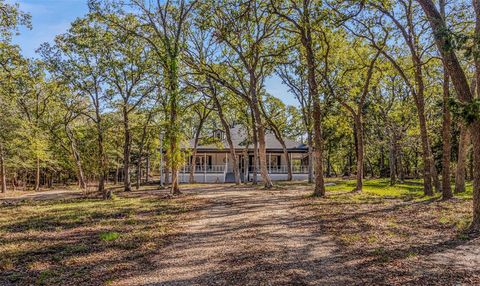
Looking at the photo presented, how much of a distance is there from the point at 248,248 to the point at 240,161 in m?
33.7

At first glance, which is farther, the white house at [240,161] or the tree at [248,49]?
the white house at [240,161]

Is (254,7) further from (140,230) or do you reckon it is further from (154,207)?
(140,230)

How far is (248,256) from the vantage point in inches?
255

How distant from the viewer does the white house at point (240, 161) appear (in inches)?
1443

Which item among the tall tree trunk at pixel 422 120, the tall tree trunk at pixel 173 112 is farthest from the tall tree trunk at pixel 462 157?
the tall tree trunk at pixel 173 112

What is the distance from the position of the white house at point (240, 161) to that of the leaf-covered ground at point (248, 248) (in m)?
23.6

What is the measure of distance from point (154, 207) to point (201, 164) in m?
25.3

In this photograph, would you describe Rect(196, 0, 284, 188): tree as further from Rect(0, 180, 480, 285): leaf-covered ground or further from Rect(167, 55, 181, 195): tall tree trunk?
Rect(0, 180, 480, 285): leaf-covered ground

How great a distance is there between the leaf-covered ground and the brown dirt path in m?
0.02

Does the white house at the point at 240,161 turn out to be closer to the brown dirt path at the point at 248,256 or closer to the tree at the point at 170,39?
the tree at the point at 170,39

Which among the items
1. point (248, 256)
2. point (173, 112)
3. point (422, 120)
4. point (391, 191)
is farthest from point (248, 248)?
point (391, 191)

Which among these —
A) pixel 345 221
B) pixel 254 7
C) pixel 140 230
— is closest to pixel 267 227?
pixel 345 221

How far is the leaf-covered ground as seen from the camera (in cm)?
538

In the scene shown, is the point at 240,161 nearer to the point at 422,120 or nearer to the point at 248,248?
the point at 422,120
